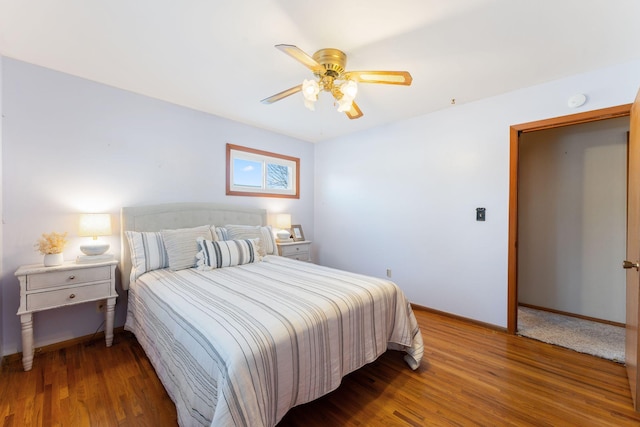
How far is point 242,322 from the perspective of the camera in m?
1.38

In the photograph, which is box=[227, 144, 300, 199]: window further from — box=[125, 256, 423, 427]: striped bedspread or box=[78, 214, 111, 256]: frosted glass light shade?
box=[125, 256, 423, 427]: striped bedspread

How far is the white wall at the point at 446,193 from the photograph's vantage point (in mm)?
2590

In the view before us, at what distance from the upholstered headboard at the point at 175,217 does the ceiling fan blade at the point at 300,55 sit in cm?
217

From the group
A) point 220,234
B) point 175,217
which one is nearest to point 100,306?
point 175,217

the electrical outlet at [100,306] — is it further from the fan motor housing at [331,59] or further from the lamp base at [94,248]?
the fan motor housing at [331,59]

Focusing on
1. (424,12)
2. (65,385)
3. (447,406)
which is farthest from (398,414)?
(424,12)

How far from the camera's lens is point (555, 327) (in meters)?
2.82

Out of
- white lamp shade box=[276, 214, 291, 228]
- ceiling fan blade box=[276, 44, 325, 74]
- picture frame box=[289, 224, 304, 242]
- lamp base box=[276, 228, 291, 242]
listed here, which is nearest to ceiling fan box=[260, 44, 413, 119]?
ceiling fan blade box=[276, 44, 325, 74]

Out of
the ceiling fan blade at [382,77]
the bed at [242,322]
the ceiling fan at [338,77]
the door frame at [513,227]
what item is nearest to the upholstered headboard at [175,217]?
the bed at [242,322]

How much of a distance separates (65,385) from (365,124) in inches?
156

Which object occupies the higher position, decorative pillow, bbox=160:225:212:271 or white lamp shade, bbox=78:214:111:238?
white lamp shade, bbox=78:214:111:238

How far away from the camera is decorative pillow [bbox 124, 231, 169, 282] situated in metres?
2.40

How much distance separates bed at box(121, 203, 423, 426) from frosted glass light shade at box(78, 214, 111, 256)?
0.21 m

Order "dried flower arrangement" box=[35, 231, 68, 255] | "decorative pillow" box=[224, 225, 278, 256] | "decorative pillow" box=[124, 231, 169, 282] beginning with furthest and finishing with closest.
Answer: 1. "decorative pillow" box=[224, 225, 278, 256]
2. "decorative pillow" box=[124, 231, 169, 282]
3. "dried flower arrangement" box=[35, 231, 68, 255]
